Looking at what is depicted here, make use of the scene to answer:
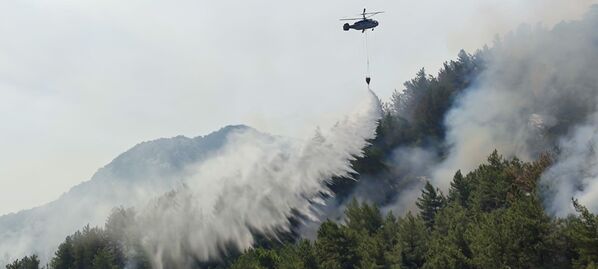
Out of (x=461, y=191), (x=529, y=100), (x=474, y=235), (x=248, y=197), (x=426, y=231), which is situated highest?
(x=529, y=100)

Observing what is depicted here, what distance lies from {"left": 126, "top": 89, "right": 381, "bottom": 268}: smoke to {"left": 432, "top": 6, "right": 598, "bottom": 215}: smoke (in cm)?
1675

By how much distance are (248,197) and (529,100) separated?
164ft

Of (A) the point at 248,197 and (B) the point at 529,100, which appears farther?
(B) the point at 529,100

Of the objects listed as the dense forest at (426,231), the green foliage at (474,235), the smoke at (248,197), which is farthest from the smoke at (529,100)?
the green foliage at (474,235)

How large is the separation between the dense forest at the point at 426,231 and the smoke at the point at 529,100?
527 cm

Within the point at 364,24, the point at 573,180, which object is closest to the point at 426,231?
the point at 573,180

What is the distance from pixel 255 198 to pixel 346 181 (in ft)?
55.5

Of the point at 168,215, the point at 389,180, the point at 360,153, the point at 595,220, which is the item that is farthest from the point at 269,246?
the point at 595,220

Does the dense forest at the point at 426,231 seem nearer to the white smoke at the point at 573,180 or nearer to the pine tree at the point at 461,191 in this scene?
the pine tree at the point at 461,191

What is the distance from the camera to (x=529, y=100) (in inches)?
3917

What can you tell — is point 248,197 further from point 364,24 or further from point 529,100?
point 529,100

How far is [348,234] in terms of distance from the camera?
49375mm

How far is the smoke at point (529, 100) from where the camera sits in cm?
9031

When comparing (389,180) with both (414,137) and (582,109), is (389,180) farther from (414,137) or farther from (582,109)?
(582,109)
